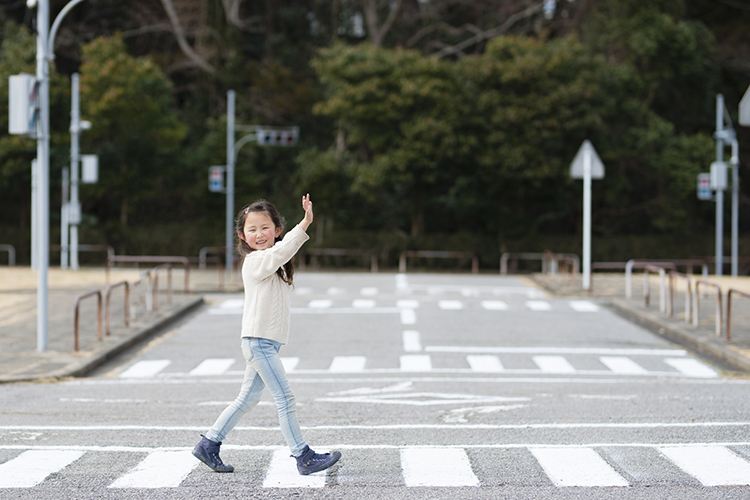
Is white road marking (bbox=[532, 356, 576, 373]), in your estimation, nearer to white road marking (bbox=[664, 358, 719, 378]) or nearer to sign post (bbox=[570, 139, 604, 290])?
white road marking (bbox=[664, 358, 719, 378])

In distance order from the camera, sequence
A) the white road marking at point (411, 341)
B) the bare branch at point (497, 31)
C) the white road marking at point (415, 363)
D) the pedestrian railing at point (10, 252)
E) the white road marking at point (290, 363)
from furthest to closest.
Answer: the bare branch at point (497, 31)
the pedestrian railing at point (10, 252)
the white road marking at point (411, 341)
the white road marking at point (290, 363)
the white road marking at point (415, 363)

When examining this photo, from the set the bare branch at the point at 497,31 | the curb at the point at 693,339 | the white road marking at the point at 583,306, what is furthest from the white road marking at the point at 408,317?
the bare branch at the point at 497,31

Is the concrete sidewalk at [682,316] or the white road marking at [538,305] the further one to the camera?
the white road marking at [538,305]

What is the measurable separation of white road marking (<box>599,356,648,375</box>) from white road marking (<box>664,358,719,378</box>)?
1.58 feet

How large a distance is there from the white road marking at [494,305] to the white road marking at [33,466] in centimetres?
1356

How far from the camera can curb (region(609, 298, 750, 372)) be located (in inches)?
476

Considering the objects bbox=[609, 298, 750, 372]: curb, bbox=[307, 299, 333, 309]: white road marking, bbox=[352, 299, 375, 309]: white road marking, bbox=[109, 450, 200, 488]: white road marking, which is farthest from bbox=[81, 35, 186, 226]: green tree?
bbox=[109, 450, 200, 488]: white road marking

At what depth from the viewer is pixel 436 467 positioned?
593 cm

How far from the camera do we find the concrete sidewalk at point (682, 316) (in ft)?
42.1

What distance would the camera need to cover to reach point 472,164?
129 ft

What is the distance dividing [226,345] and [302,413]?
6.06 meters

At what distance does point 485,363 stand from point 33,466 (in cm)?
733

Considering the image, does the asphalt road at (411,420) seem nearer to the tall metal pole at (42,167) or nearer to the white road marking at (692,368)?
the white road marking at (692,368)

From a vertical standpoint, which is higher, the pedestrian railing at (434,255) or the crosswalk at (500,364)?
the pedestrian railing at (434,255)
